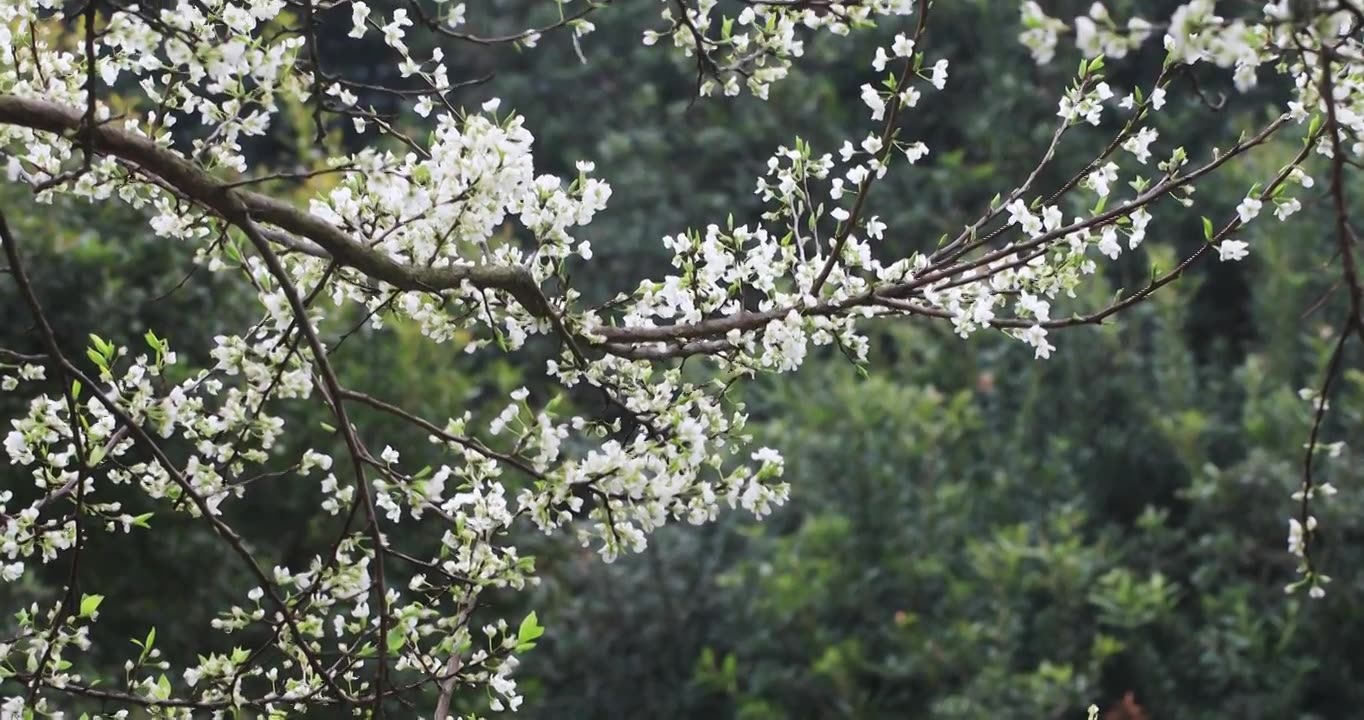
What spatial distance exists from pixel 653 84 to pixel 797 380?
3.84m

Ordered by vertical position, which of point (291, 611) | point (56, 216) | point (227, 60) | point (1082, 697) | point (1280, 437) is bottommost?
point (291, 611)

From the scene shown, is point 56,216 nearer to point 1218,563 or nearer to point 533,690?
point 533,690

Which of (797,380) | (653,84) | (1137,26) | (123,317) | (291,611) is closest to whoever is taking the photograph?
(1137,26)

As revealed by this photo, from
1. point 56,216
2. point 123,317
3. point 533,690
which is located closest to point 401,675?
point 533,690

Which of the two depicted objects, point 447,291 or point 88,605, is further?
point 88,605

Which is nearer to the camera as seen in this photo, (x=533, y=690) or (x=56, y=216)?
(x=56, y=216)

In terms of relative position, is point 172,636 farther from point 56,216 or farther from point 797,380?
point 797,380

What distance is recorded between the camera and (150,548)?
19.5ft

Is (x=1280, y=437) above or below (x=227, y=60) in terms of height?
above

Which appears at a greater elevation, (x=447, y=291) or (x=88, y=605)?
(x=447, y=291)

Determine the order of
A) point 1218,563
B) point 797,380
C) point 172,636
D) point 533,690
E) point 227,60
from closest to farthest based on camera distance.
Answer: point 227,60
point 172,636
point 533,690
point 1218,563
point 797,380

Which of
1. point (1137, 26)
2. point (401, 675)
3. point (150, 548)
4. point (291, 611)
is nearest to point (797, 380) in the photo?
point (401, 675)

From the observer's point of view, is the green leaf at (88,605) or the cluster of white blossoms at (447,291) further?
the green leaf at (88,605)

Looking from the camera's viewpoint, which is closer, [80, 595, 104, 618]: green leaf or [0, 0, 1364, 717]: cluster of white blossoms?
[0, 0, 1364, 717]: cluster of white blossoms
